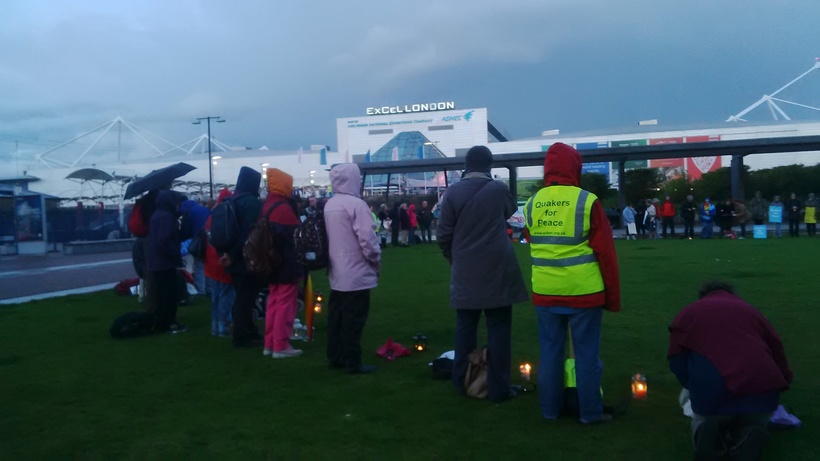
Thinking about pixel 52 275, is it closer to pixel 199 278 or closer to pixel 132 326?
pixel 199 278

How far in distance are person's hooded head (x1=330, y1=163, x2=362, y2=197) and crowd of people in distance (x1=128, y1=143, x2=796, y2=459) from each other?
0.03 feet

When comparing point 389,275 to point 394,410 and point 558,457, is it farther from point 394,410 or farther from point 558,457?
point 558,457

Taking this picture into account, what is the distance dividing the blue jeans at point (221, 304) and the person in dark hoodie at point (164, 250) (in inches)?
22.0

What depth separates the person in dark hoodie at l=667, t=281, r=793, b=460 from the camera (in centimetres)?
392

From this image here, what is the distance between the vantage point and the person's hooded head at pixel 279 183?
295 inches

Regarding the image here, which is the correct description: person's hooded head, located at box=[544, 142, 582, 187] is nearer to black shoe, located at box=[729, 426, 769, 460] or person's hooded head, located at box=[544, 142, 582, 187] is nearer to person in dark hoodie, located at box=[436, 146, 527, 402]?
person in dark hoodie, located at box=[436, 146, 527, 402]

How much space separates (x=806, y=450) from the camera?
14.3ft

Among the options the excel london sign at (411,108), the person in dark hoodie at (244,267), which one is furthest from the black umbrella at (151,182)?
the excel london sign at (411,108)

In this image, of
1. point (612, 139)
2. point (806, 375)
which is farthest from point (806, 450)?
point (612, 139)

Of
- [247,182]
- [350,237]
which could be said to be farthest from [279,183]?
[350,237]

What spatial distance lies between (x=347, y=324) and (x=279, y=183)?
1.77 metres

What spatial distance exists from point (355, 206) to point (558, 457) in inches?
123

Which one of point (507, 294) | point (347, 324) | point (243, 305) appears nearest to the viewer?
point (507, 294)

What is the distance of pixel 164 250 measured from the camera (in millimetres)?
8734
